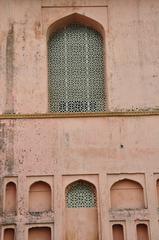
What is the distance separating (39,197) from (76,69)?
370cm

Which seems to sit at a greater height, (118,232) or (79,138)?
(79,138)

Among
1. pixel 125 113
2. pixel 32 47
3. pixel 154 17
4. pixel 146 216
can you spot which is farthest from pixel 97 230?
pixel 154 17

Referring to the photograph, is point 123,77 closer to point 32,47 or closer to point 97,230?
point 32,47

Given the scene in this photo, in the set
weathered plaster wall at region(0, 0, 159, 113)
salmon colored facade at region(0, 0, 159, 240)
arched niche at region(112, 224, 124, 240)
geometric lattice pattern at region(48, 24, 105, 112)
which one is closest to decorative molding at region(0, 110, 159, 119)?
salmon colored facade at region(0, 0, 159, 240)

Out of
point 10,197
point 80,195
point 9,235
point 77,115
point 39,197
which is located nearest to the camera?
point 9,235

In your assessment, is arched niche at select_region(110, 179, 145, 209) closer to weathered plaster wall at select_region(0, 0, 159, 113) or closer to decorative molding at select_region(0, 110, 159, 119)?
decorative molding at select_region(0, 110, 159, 119)

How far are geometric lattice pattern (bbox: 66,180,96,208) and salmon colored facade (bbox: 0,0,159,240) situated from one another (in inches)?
1.0

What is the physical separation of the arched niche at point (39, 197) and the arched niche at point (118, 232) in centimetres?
165

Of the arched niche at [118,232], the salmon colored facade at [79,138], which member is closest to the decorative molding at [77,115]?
the salmon colored facade at [79,138]

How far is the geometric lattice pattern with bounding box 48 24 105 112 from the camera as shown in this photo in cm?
1232

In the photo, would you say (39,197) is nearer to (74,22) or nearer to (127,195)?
(127,195)

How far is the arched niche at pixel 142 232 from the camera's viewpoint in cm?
1096

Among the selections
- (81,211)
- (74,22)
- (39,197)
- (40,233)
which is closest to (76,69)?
(74,22)

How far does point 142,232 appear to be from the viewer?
1100 centimetres
